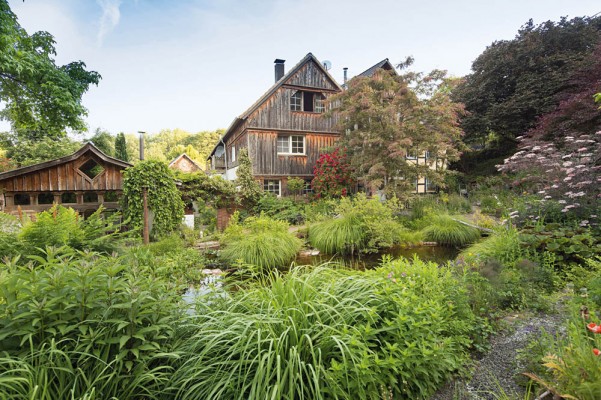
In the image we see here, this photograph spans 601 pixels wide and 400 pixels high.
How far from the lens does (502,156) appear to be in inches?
671

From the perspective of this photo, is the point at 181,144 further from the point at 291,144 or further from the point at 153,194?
the point at 153,194

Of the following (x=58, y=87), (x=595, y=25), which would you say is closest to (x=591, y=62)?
(x=595, y=25)

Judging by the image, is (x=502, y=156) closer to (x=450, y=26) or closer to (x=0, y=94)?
(x=450, y=26)

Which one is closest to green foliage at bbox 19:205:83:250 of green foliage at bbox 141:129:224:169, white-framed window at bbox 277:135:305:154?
white-framed window at bbox 277:135:305:154

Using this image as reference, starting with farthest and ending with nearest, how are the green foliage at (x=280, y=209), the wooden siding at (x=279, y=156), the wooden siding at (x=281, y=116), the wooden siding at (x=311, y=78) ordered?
the wooden siding at (x=311, y=78)
the wooden siding at (x=279, y=156)
the wooden siding at (x=281, y=116)
the green foliage at (x=280, y=209)

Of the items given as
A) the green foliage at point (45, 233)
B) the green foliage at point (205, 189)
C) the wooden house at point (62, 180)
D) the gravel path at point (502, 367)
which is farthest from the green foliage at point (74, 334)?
the wooden house at point (62, 180)

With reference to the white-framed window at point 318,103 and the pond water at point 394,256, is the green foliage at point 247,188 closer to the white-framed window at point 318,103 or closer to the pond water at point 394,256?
the white-framed window at point 318,103

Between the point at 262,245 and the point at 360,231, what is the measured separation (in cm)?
273

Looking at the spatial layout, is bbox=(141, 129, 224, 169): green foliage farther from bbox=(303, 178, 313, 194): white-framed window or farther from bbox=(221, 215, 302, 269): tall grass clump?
bbox=(221, 215, 302, 269): tall grass clump

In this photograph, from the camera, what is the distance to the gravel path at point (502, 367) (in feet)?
6.37

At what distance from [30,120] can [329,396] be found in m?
12.9

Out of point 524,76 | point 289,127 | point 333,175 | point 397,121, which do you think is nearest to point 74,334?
point 397,121

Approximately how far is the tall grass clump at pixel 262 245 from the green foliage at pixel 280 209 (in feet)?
12.1

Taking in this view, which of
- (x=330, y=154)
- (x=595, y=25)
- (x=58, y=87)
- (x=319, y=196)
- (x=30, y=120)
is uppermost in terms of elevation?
(x=595, y=25)
